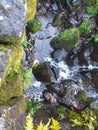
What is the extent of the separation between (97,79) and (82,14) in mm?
2947

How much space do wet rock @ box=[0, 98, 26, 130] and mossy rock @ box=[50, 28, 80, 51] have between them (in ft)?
14.0

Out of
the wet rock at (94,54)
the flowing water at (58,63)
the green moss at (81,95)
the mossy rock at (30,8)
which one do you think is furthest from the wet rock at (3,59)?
the wet rock at (94,54)

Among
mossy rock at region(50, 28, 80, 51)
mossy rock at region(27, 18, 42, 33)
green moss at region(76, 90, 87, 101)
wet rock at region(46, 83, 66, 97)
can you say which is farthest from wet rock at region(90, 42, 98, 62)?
mossy rock at region(27, 18, 42, 33)

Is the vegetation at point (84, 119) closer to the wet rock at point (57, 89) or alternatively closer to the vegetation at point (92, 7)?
the wet rock at point (57, 89)

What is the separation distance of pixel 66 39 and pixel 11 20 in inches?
205

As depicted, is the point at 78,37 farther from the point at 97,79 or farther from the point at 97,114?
the point at 97,114

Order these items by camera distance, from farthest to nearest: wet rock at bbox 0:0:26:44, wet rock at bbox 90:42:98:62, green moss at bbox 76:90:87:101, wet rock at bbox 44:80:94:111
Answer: wet rock at bbox 90:42:98:62
green moss at bbox 76:90:87:101
wet rock at bbox 44:80:94:111
wet rock at bbox 0:0:26:44

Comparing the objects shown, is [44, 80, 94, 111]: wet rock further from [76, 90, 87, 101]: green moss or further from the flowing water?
the flowing water

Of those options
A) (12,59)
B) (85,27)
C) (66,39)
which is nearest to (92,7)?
(85,27)

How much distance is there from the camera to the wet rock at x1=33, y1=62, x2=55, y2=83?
9.87 m

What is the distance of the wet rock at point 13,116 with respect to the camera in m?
5.98

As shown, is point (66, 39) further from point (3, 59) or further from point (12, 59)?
point (3, 59)

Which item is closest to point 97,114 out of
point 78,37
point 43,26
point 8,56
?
point 78,37

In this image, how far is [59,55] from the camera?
10812 mm
